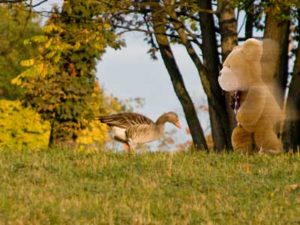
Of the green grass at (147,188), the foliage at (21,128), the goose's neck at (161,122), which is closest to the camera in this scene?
the green grass at (147,188)

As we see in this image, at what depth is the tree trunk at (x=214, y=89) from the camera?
18.3 metres

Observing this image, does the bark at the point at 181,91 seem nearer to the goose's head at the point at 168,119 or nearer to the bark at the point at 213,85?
the bark at the point at 213,85

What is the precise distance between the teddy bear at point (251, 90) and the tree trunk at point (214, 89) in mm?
4602

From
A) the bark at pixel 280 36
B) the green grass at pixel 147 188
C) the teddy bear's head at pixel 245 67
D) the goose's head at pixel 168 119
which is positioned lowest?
the green grass at pixel 147 188

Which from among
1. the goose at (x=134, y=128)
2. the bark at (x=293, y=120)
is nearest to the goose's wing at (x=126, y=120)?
the goose at (x=134, y=128)

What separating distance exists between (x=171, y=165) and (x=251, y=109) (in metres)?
2.23

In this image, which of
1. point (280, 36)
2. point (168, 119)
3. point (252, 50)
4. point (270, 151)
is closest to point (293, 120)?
point (280, 36)

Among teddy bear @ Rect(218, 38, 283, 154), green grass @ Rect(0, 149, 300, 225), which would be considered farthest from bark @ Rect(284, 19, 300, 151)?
green grass @ Rect(0, 149, 300, 225)

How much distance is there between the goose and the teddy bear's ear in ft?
13.5

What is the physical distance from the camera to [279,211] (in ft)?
29.9

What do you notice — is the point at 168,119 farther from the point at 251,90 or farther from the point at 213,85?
the point at 251,90

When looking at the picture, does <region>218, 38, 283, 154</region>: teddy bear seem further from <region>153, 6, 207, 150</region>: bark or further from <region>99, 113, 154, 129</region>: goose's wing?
<region>153, 6, 207, 150</region>: bark

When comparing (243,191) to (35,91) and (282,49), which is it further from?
(35,91)

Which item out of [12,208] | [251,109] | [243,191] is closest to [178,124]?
[251,109]
